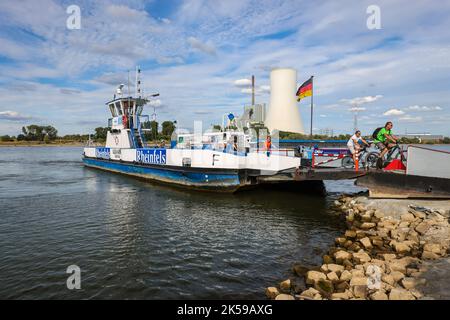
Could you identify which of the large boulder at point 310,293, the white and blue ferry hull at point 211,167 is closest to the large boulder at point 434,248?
the large boulder at point 310,293

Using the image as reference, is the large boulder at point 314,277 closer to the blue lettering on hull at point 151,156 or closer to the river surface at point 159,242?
the river surface at point 159,242

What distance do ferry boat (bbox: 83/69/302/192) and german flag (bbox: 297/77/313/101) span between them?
8.72 m

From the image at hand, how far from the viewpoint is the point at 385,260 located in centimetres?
755

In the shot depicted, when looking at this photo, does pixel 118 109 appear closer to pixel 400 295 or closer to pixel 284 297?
pixel 284 297

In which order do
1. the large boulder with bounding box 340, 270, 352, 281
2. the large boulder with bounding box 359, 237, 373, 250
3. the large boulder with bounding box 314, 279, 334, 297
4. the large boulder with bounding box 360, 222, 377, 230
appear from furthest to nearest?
1. the large boulder with bounding box 360, 222, 377, 230
2. the large boulder with bounding box 359, 237, 373, 250
3. the large boulder with bounding box 340, 270, 352, 281
4. the large boulder with bounding box 314, 279, 334, 297

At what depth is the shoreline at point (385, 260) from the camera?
590cm

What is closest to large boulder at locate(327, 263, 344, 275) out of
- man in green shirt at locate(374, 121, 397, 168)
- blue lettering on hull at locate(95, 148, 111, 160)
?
man in green shirt at locate(374, 121, 397, 168)

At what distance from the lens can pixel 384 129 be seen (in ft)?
41.0

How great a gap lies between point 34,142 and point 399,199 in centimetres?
17258

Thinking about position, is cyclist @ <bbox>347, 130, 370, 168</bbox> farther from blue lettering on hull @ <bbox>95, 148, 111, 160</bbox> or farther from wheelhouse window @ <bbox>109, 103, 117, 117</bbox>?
blue lettering on hull @ <bbox>95, 148, 111, 160</bbox>

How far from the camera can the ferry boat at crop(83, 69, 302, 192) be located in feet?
55.3

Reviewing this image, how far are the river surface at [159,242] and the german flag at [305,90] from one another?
12.9 meters
